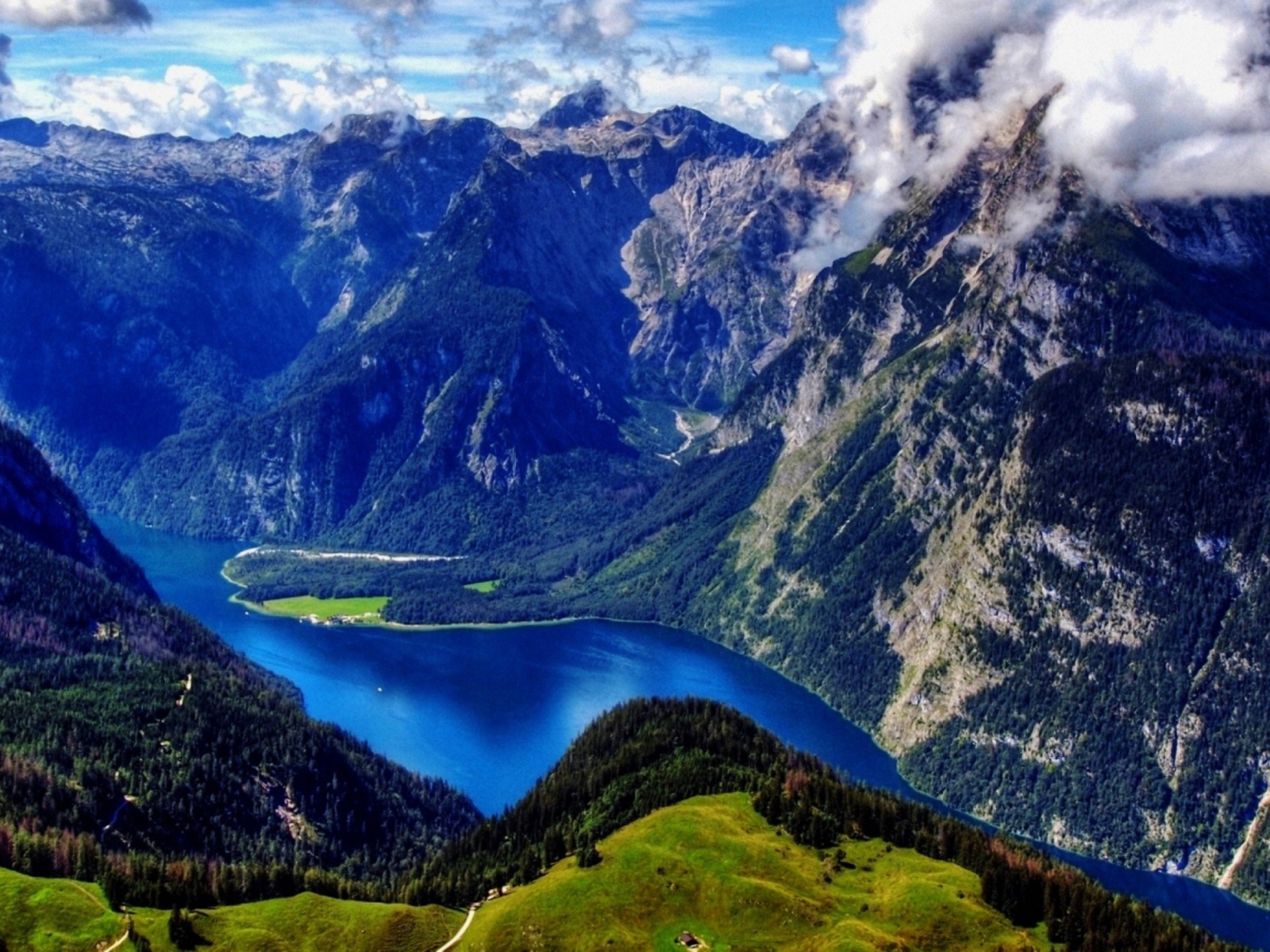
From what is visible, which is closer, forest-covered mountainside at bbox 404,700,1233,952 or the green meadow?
the green meadow

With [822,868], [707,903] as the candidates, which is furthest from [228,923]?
[822,868]

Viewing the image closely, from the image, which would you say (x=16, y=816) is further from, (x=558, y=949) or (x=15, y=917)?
(x=558, y=949)

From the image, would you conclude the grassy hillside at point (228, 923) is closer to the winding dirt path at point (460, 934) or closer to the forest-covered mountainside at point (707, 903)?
the forest-covered mountainside at point (707, 903)

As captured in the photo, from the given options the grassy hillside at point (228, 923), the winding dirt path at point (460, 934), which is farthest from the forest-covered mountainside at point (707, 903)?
the winding dirt path at point (460, 934)

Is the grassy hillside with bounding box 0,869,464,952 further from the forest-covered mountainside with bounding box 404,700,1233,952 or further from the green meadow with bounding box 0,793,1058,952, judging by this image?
the forest-covered mountainside with bounding box 404,700,1233,952

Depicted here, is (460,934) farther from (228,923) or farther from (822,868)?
(822,868)

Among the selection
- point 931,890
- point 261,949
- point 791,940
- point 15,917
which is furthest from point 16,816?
point 931,890

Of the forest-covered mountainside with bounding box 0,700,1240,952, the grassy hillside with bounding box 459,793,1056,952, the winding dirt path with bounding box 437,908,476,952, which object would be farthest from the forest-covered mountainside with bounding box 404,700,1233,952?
the winding dirt path with bounding box 437,908,476,952
